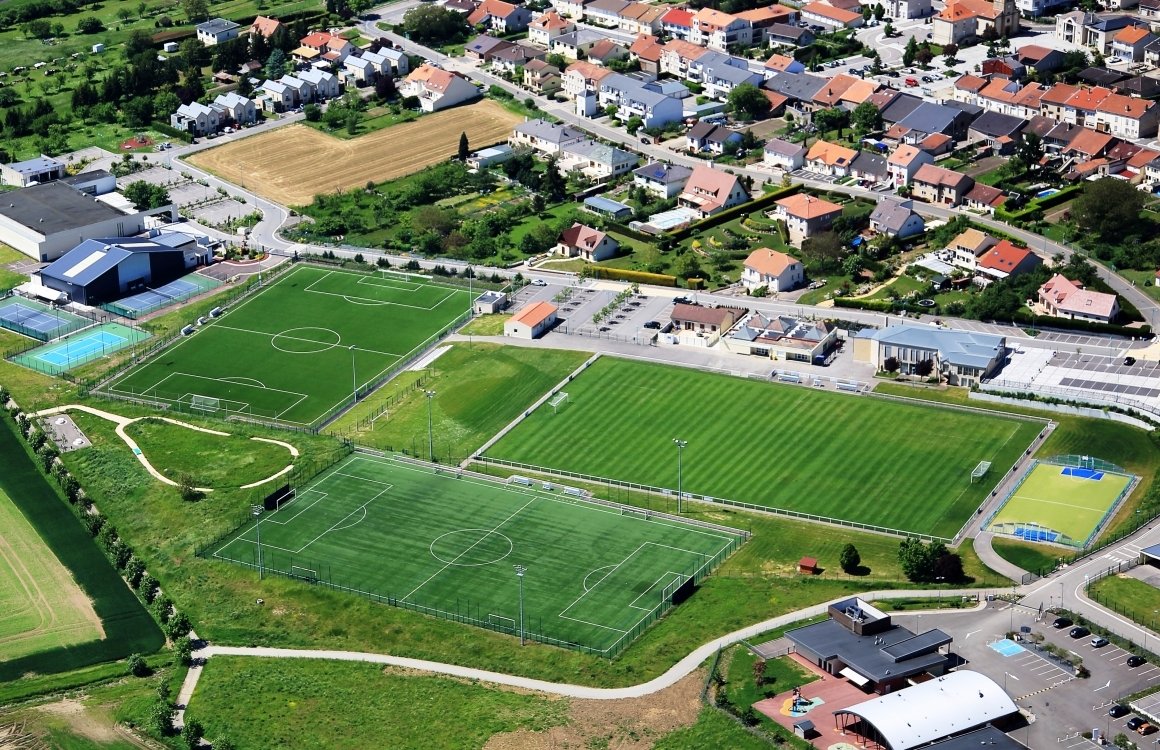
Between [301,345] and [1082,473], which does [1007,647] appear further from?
[301,345]

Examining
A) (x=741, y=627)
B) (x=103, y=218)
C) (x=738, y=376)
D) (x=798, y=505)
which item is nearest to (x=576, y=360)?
(x=738, y=376)

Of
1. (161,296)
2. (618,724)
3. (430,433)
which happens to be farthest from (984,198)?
(618,724)

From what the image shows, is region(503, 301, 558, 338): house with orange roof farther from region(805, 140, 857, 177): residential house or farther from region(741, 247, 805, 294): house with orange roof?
region(805, 140, 857, 177): residential house

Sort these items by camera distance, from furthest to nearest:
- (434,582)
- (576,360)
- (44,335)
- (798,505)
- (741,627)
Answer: (44,335)
(576,360)
(798,505)
(434,582)
(741,627)

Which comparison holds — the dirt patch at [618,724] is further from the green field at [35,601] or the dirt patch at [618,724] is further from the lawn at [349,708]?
the green field at [35,601]

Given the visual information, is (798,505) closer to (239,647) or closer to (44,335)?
(239,647)

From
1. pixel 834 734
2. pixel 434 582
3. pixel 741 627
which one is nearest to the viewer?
pixel 834 734

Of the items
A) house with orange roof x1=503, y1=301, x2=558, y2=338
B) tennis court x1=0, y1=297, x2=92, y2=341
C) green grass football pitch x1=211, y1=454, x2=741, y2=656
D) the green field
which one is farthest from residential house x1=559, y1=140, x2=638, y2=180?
the green field
